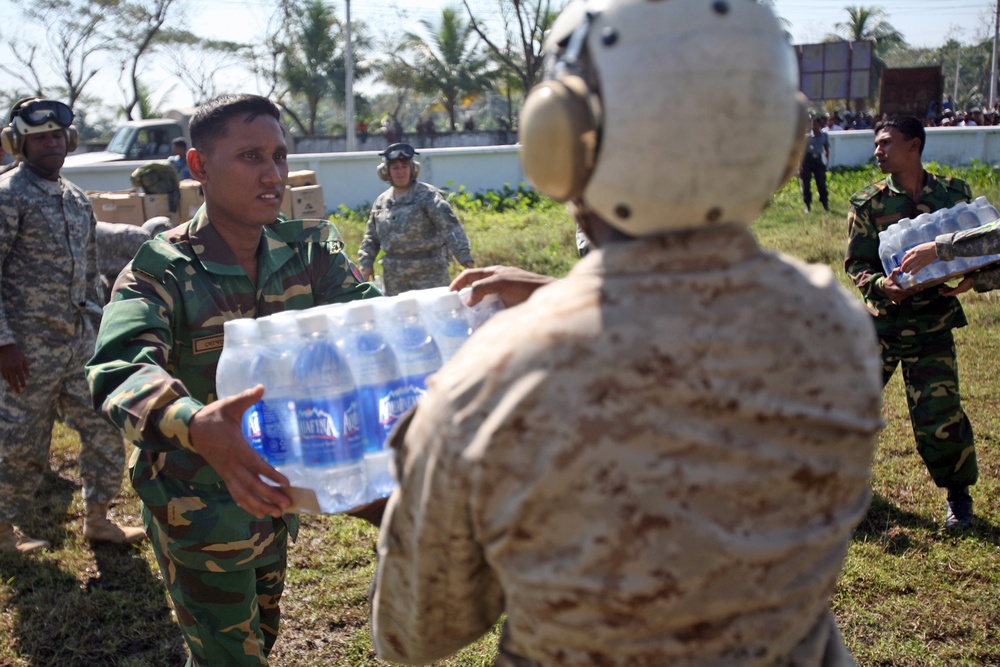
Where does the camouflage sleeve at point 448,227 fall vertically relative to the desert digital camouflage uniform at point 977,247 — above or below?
below

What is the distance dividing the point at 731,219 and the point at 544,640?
0.67 m

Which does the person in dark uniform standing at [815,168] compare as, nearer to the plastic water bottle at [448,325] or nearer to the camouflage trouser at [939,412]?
the camouflage trouser at [939,412]

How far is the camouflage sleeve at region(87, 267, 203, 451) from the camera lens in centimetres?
222

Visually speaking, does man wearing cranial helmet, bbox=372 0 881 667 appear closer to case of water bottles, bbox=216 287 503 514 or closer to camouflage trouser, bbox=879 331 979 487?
case of water bottles, bbox=216 287 503 514

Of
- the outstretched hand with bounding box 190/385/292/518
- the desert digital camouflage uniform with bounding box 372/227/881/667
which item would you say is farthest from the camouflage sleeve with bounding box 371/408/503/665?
the outstretched hand with bounding box 190/385/292/518

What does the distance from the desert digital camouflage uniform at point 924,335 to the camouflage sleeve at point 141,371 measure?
389 cm

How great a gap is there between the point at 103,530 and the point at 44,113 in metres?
2.43

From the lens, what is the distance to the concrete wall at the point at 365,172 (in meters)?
16.0

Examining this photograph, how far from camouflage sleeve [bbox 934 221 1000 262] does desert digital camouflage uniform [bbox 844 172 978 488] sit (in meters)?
0.46

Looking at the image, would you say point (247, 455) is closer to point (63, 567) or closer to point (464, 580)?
point (464, 580)

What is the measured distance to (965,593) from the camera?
172 inches

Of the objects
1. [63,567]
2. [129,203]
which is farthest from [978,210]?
[129,203]

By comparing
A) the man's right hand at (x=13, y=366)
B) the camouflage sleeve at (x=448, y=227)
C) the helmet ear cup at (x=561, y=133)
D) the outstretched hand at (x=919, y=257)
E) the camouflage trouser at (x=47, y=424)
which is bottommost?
the camouflage trouser at (x=47, y=424)

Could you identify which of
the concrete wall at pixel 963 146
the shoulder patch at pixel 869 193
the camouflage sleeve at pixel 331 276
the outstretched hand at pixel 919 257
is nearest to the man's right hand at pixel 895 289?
the outstretched hand at pixel 919 257
